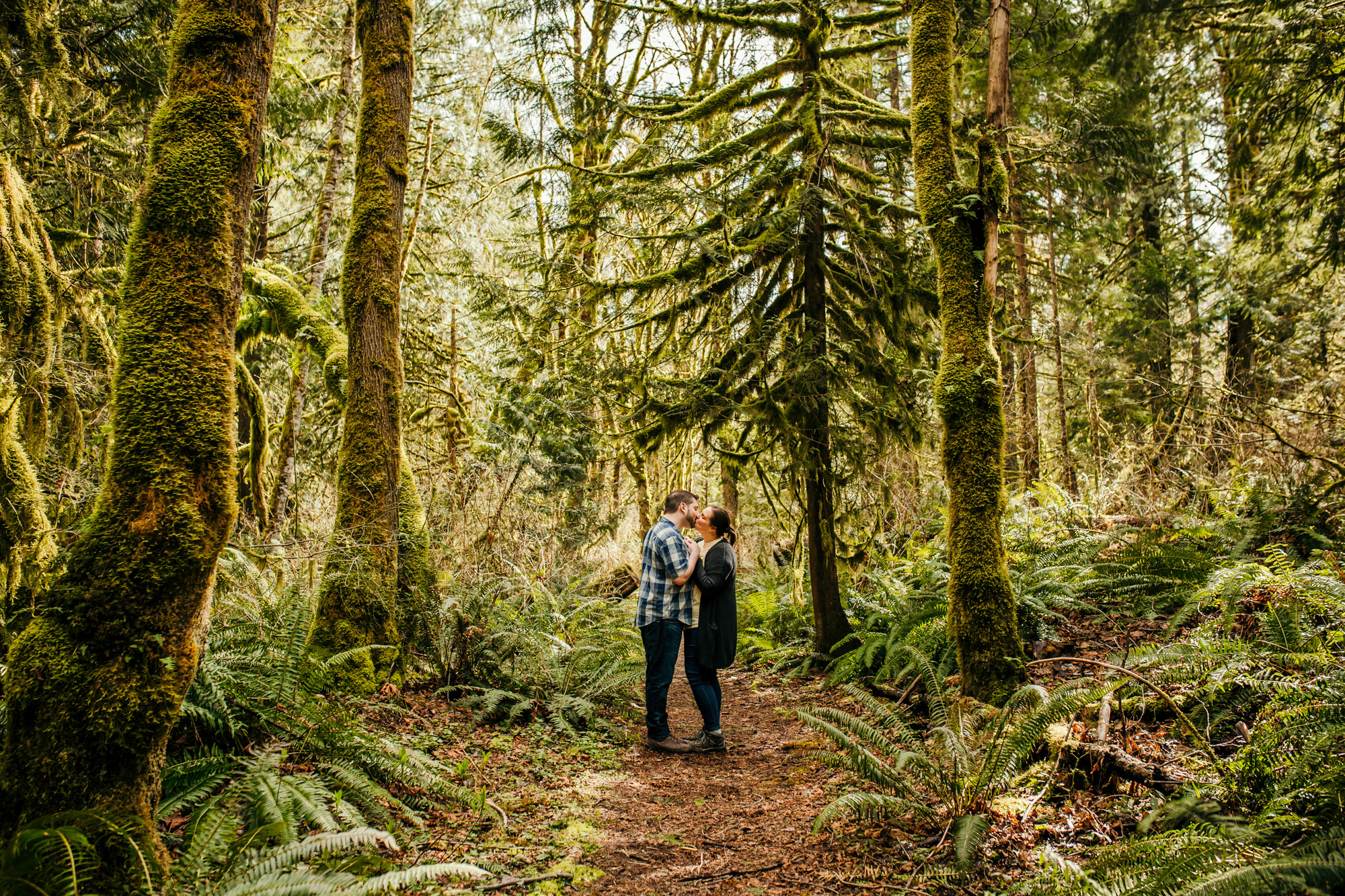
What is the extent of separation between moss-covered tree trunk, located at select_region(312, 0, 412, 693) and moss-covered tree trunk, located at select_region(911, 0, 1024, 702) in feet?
15.4

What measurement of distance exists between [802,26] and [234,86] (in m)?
6.51

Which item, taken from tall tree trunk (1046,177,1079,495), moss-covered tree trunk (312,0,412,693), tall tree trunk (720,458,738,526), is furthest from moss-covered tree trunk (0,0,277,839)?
tall tree trunk (1046,177,1079,495)

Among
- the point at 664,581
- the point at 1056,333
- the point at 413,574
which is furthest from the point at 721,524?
the point at 1056,333

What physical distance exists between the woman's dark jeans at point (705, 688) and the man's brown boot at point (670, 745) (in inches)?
9.8

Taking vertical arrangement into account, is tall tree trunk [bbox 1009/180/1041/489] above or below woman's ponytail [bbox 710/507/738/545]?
above

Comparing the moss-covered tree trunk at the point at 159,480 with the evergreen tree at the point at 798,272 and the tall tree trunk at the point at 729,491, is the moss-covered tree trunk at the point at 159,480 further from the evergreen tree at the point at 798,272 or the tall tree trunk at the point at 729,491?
the tall tree trunk at the point at 729,491

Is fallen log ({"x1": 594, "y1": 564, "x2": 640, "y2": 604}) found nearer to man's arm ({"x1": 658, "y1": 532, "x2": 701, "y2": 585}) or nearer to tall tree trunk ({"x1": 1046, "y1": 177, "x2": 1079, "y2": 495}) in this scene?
man's arm ({"x1": 658, "y1": 532, "x2": 701, "y2": 585})

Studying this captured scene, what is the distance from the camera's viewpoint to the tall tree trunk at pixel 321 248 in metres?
8.52

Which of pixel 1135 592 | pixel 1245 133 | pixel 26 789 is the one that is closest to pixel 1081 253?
pixel 1245 133

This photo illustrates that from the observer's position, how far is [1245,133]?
9.85m

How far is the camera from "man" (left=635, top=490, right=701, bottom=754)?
583cm

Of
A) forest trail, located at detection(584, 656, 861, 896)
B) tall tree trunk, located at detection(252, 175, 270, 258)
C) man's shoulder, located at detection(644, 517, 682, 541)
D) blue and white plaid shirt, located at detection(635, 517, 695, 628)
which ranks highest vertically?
tall tree trunk, located at detection(252, 175, 270, 258)

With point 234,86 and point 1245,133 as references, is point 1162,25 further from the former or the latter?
point 234,86

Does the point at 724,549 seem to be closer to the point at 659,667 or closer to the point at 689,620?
the point at 689,620
